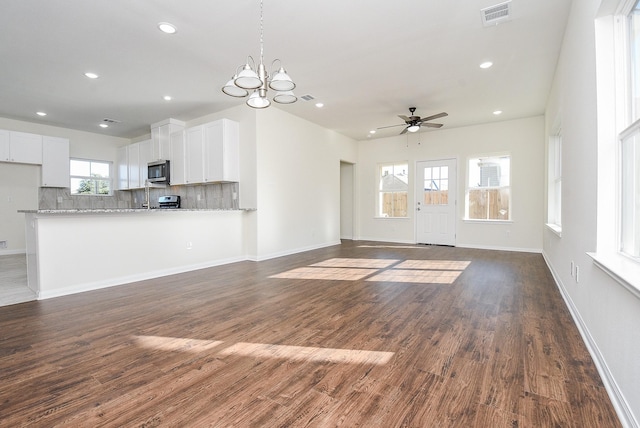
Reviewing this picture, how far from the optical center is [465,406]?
1479 millimetres

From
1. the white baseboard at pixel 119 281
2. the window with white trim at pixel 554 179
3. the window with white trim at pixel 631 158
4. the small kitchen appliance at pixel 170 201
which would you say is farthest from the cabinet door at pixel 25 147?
the window with white trim at pixel 554 179

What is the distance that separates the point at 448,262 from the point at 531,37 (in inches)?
133

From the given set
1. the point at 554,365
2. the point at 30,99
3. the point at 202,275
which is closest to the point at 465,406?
the point at 554,365

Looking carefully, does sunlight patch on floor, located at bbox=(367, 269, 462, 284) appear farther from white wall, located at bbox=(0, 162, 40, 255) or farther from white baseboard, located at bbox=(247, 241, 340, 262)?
white wall, located at bbox=(0, 162, 40, 255)

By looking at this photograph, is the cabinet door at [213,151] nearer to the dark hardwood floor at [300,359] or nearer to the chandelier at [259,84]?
the dark hardwood floor at [300,359]

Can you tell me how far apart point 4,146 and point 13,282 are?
3566 mm

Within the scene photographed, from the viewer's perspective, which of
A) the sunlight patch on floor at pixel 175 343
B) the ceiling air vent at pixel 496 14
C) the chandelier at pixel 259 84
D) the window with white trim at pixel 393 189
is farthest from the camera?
the window with white trim at pixel 393 189

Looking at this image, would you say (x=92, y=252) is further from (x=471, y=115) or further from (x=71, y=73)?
(x=471, y=115)

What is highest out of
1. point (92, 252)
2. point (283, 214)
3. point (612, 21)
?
point (612, 21)

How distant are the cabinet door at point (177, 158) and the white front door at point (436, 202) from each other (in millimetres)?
5435

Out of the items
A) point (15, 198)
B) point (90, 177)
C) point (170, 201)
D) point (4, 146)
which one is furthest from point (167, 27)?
point (15, 198)

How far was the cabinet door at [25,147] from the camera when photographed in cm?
597

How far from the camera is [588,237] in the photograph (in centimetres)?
222

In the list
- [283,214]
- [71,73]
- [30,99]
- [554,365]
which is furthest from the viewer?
[283,214]
